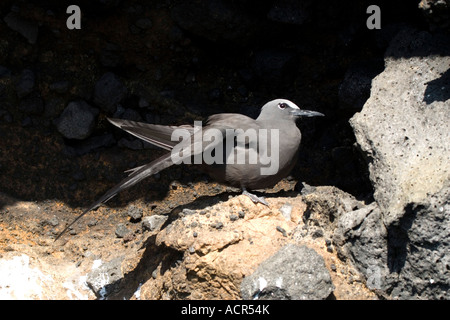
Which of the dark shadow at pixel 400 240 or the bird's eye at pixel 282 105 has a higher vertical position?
the bird's eye at pixel 282 105

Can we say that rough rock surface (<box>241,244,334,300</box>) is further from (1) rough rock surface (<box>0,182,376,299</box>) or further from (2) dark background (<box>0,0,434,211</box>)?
(2) dark background (<box>0,0,434,211</box>)

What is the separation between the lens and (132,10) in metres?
6.05

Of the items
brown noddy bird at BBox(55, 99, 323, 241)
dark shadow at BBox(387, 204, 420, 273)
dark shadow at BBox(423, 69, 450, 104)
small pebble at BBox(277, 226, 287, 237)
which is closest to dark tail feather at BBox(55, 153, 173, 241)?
brown noddy bird at BBox(55, 99, 323, 241)

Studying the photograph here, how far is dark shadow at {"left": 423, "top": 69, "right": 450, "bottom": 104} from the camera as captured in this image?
445cm

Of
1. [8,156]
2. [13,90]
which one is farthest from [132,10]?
[8,156]

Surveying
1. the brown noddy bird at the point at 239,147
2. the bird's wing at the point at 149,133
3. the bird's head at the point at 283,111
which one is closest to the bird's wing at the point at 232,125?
the brown noddy bird at the point at 239,147

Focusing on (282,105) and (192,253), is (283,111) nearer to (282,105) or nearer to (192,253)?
(282,105)

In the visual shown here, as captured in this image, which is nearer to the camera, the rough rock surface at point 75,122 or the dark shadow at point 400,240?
the dark shadow at point 400,240

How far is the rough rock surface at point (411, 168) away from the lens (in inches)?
152

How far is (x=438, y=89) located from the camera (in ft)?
14.8

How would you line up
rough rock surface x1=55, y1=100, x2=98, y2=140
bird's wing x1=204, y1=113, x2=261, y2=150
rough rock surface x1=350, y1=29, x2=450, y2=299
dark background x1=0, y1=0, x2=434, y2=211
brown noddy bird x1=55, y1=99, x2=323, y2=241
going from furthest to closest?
1. rough rock surface x1=55, y1=100, x2=98, y2=140
2. dark background x1=0, y1=0, x2=434, y2=211
3. brown noddy bird x1=55, y1=99, x2=323, y2=241
4. bird's wing x1=204, y1=113, x2=261, y2=150
5. rough rock surface x1=350, y1=29, x2=450, y2=299

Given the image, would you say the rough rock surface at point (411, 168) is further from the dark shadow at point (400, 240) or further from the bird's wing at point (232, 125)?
the bird's wing at point (232, 125)

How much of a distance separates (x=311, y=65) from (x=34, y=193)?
3.32 metres

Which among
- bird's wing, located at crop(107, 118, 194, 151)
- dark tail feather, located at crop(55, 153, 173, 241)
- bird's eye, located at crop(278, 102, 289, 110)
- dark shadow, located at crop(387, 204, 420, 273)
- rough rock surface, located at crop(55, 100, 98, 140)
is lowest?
dark shadow, located at crop(387, 204, 420, 273)
